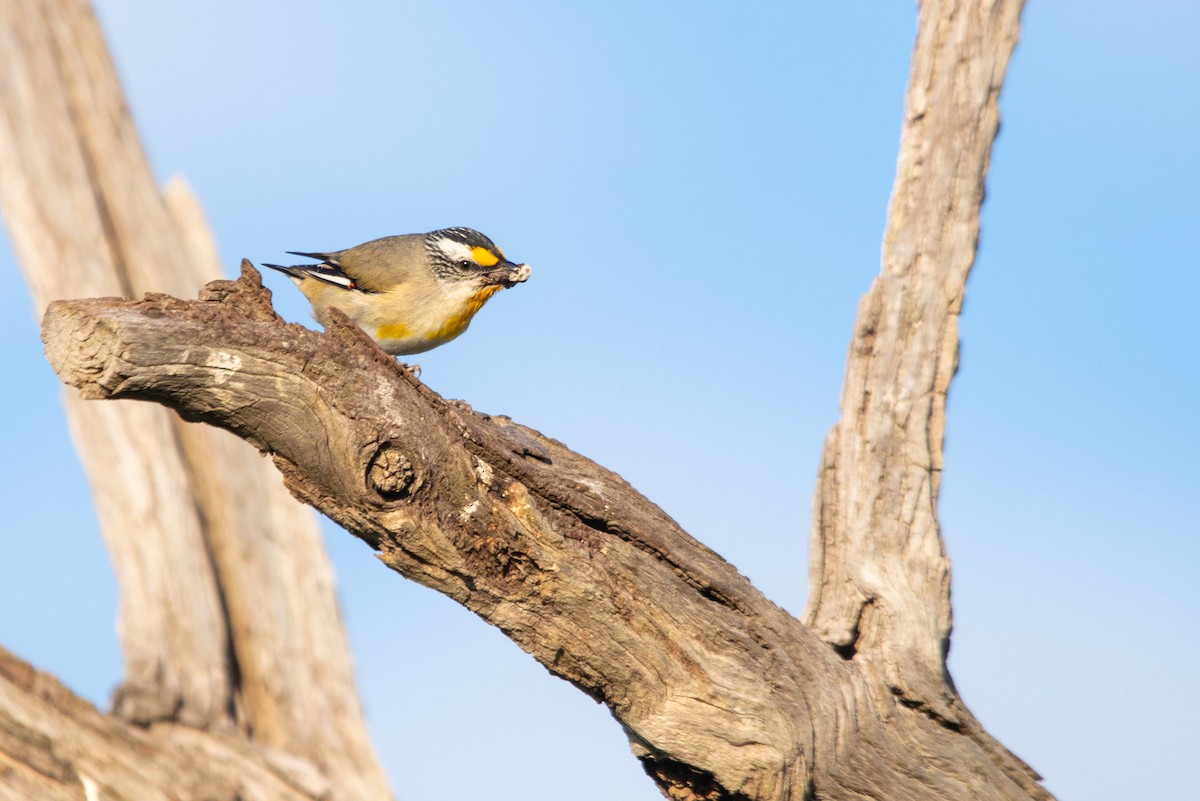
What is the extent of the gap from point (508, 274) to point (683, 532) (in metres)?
3.22

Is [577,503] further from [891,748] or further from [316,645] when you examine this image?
[316,645]

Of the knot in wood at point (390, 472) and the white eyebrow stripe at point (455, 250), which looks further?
the white eyebrow stripe at point (455, 250)

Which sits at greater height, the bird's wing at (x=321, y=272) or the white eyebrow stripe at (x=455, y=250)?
the white eyebrow stripe at (x=455, y=250)

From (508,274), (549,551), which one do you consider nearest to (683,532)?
(549,551)

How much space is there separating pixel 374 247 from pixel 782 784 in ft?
17.8

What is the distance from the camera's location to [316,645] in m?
13.2

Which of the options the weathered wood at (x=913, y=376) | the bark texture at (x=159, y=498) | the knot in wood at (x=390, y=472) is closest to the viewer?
the knot in wood at (x=390, y=472)

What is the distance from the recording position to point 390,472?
5035 mm

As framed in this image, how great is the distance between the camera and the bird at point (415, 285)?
8.71 metres

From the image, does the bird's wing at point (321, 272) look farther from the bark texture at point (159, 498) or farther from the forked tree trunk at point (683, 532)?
the bark texture at point (159, 498)

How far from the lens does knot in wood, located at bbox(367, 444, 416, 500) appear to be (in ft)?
16.5

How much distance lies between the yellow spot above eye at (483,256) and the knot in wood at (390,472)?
4.04 metres

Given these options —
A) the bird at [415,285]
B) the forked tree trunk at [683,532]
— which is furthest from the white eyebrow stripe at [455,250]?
the forked tree trunk at [683,532]

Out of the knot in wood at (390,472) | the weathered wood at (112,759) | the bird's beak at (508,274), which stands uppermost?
the bird's beak at (508,274)
